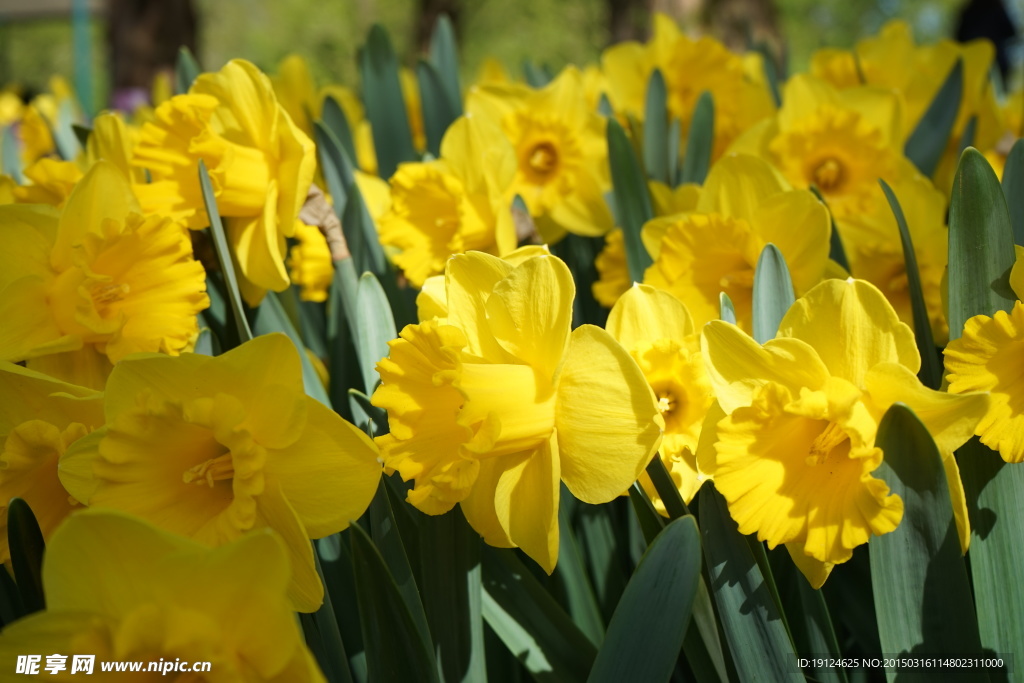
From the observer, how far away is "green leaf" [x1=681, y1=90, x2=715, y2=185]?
5.11 feet

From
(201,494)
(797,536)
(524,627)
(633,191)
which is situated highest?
(633,191)

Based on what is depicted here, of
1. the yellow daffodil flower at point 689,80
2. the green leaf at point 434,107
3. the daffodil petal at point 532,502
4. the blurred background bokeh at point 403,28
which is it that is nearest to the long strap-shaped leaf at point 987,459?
the daffodil petal at point 532,502

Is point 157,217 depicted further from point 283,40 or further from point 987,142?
point 283,40

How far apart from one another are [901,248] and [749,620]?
772mm

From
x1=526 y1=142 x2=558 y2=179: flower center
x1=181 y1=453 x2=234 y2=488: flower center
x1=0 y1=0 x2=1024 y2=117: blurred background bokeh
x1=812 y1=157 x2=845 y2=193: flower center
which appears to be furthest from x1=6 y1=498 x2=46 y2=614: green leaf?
x1=0 y1=0 x2=1024 y2=117: blurred background bokeh

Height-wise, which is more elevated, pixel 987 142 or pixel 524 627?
pixel 987 142

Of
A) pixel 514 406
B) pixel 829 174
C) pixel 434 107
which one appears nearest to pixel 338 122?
pixel 434 107

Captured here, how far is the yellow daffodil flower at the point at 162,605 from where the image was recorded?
1.94ft

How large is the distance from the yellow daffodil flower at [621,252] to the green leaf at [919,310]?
0.38 metres

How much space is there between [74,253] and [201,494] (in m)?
0.38

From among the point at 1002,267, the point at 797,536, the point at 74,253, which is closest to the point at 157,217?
the point at 74,253

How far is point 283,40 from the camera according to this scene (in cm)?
2244

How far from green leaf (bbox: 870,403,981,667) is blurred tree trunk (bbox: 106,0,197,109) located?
20.9ft

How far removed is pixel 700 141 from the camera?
61.7 inches
